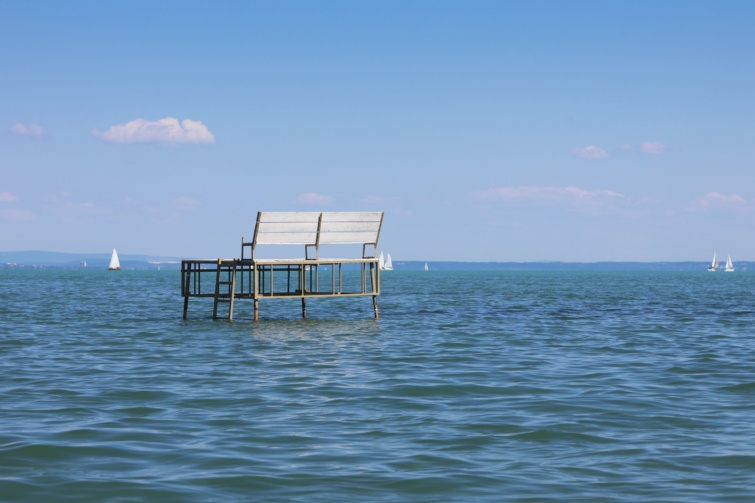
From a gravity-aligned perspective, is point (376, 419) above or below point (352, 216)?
below

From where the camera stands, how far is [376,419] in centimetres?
1177

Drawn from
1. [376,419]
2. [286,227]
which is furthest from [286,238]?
[376,419]

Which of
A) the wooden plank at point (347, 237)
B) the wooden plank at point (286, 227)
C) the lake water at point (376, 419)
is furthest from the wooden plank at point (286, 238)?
the lake water at point (376, 419)

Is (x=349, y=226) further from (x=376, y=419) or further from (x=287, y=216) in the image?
(x=376, y=419)

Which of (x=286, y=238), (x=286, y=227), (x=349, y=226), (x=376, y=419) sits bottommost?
(x=376, y=419)

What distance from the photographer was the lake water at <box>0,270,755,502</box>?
843cm

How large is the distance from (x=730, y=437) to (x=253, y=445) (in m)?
5.34

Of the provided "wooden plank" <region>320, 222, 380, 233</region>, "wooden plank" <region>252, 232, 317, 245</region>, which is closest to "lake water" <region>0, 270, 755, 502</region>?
"wooden plank" <region>252, 232, 317, 245</region>

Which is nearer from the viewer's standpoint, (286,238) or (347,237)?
(286,238)

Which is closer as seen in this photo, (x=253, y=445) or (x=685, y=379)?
(x=253, y=445)

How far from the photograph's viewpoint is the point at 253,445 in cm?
1005

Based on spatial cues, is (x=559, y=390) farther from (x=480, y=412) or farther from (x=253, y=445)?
(x=253, y=445)

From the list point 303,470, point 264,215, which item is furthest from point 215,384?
point 264,215

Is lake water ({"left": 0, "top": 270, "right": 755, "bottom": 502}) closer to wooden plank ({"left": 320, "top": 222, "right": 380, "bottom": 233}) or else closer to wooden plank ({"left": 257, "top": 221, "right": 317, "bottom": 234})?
wooden plank ({"left": 257, "top": 221, "right": 317, "bottom": 234})
